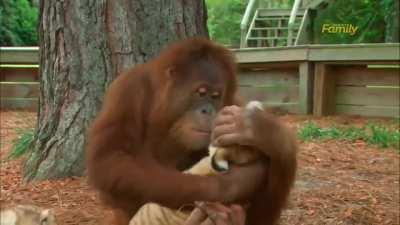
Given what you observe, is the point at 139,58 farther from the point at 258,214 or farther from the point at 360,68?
the point at 360,68

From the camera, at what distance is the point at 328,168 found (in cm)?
702

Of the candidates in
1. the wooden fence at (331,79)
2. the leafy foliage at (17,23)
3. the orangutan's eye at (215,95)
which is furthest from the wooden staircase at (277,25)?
the orangutan's eye at (215,95)

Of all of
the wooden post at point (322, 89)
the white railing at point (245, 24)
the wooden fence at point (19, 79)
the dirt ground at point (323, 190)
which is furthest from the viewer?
the white railing at point (245, 24)

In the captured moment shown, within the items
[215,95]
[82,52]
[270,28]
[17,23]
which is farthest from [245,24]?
[215,95]

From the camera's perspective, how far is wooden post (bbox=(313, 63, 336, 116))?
10258 millimetres

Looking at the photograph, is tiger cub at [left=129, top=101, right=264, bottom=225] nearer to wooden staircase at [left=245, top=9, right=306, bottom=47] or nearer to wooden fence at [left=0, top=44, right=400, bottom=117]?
wooden fence at [left=0, top=44, right=400, bottom=117]

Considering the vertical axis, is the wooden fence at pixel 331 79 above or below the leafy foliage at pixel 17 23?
below

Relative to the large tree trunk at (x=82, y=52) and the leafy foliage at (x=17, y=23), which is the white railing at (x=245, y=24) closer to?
the leafy foliage at (x=17, y=23)

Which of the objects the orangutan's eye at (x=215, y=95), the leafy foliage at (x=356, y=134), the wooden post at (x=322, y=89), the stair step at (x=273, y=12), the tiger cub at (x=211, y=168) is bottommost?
the leafy foliage at (x=356, y=134)

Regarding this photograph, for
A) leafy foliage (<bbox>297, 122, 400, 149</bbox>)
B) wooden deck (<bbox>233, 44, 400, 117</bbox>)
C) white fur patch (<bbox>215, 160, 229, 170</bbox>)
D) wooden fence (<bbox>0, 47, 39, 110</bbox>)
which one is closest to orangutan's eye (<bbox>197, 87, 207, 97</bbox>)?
white fur patch (<bbox>215, 160, 229, 170</bbox>)

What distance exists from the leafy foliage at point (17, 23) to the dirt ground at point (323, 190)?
32.2ft

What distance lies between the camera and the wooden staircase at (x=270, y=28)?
18.5 metres

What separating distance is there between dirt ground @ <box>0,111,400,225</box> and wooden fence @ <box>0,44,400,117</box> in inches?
80.3

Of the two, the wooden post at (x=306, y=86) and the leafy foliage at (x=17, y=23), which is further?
the leafy foliage at (x=17, y=23)
